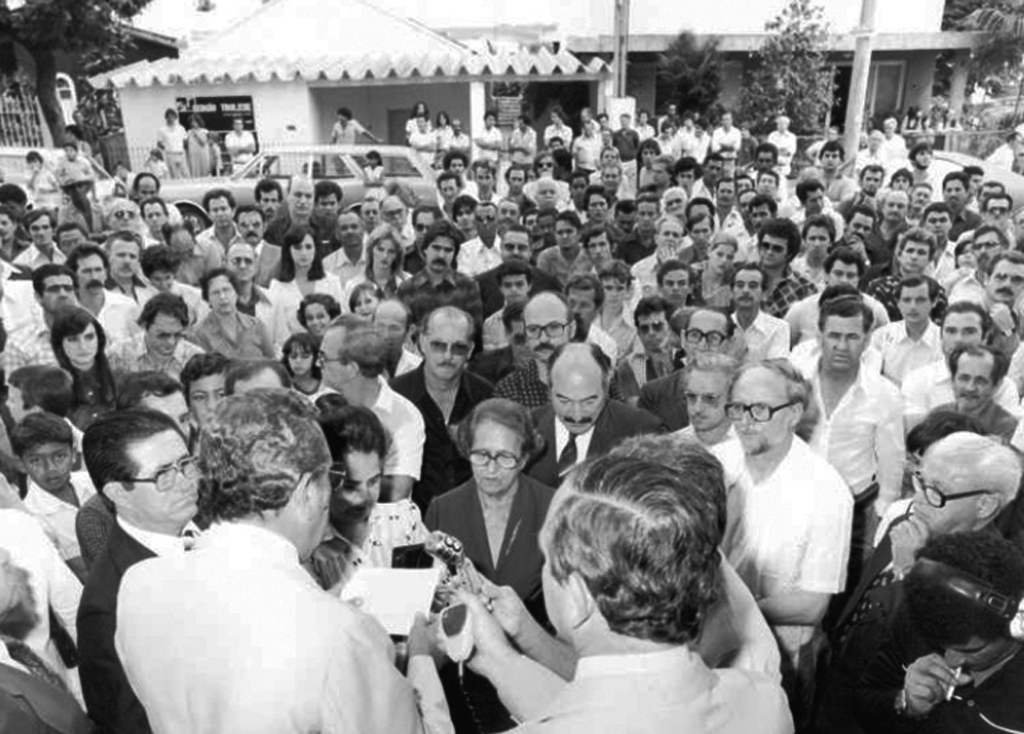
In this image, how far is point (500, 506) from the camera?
3.11m

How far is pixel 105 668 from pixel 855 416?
10.5 feet

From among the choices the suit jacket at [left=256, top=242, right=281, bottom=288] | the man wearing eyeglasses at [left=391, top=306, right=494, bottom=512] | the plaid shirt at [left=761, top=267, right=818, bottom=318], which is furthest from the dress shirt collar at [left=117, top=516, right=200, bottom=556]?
the plaid shirt at [left=761, top=267, right=818, bottom=318]

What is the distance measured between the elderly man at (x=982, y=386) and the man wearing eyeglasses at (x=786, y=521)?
1.19 metres

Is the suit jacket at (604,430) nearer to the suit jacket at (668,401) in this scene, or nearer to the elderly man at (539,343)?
the suit jacket at (668,401)

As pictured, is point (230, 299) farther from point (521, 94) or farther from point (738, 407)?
point (521, 94)

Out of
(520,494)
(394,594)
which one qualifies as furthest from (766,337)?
(394,594)

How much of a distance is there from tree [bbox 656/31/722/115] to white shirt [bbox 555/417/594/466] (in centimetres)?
2235

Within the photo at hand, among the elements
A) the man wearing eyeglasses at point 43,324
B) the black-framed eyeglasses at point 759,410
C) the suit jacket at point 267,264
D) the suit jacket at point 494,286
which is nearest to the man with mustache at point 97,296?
the man wearing eyeglasses at point 43,324

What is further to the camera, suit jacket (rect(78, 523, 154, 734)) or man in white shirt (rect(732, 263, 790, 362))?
man in white shirt (rect(732, 263, 790, 362))

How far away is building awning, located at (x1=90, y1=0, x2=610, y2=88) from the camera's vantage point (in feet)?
61.6

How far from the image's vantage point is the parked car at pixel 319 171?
13367mm

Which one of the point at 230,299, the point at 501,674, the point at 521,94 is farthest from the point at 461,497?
the point at 521,94

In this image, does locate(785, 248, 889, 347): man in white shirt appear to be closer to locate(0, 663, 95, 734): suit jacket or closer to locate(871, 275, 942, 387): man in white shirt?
locate(871, 275, 942, 387): man in white shirt

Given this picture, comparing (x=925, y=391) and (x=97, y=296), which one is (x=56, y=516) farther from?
(x=925, y=391)
